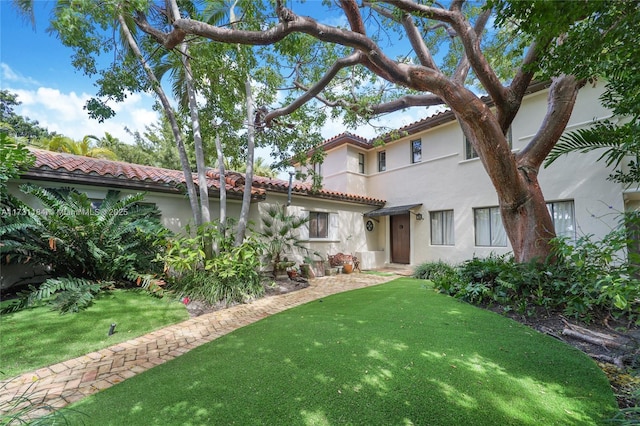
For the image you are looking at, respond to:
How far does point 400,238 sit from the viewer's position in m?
14.0

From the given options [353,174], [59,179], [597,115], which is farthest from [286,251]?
[597,115]

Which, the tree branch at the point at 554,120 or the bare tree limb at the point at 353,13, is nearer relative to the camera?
the bare tree limb at the point at 353,13

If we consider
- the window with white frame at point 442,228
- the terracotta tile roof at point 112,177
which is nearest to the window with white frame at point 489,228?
the window with white frame at point 442,228

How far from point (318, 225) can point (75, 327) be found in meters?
9.16

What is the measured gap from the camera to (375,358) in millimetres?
3549

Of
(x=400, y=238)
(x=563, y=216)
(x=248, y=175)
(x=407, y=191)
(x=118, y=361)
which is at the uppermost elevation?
(x=407, y=191)

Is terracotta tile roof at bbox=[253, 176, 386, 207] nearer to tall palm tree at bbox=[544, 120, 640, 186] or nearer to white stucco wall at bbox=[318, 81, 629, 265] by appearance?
white stucco wall at bbox=[318, 81, 629, 265]

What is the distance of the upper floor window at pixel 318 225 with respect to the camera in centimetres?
1240

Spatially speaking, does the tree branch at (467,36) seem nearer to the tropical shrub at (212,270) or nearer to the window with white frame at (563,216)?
the window with white frame at (563,216)

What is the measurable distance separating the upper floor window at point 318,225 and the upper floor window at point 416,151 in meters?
5.31

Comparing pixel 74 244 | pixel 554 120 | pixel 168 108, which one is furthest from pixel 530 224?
pixel 74 244

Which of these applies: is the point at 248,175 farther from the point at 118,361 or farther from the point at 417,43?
the point at 417,43

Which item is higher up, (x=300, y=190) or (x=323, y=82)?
(x=323, y=82)

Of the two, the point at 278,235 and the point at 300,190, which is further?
the point at 300,190
